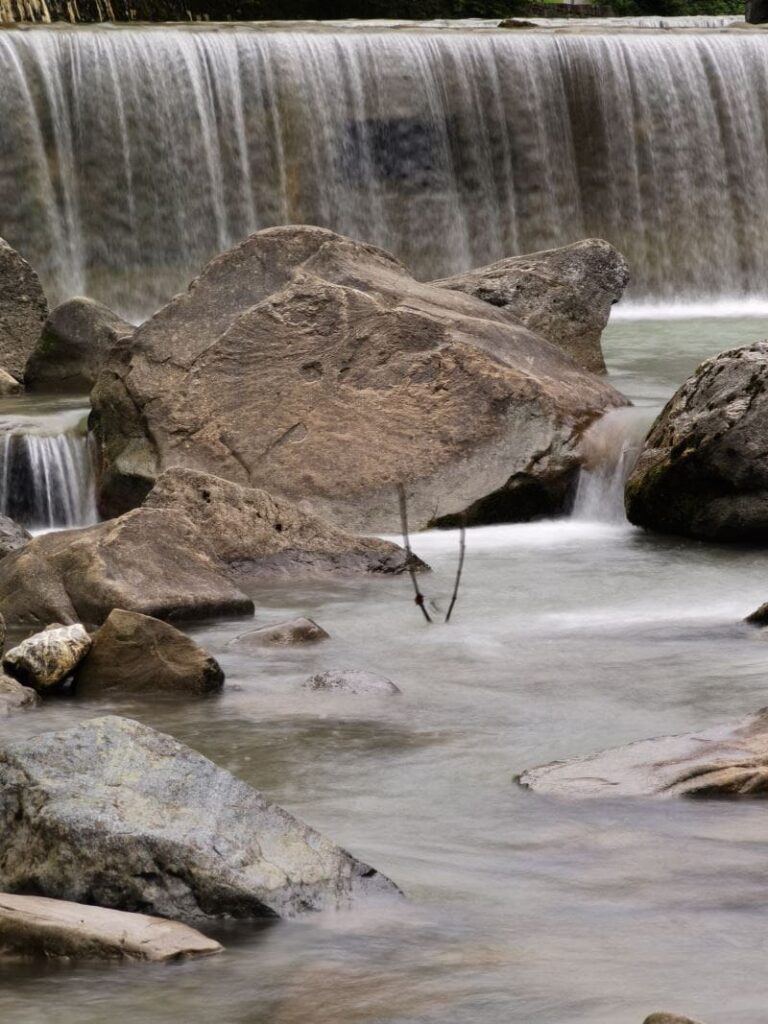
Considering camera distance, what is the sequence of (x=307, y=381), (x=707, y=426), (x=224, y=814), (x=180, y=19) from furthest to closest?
(x=180, y=19), (x=307, y=381), (x=707, y=426), (x=224, y=814)

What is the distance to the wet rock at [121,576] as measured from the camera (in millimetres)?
8195

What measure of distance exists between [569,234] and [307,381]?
1034 centimetres

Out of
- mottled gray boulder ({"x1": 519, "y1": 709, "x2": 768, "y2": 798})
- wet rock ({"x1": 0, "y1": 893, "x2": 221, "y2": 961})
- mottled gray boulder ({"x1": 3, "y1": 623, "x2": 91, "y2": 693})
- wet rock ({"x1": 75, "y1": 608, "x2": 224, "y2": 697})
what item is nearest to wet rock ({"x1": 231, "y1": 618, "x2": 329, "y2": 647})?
wet rock ({"x1": 75, "y1": 608, "x2": 224, "y2": 697})

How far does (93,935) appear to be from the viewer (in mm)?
4207

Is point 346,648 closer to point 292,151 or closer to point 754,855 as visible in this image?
point 754,855

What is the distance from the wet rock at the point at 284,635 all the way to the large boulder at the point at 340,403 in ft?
8.42

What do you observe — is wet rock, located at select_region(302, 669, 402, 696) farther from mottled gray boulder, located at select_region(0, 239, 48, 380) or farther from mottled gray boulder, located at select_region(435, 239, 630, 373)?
mottled gray boulder, located at select_region(0, 239, 48, 380)

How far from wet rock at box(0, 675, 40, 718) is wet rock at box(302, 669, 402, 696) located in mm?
948

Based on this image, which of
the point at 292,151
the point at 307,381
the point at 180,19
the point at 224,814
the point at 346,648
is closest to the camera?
the point at 224,814

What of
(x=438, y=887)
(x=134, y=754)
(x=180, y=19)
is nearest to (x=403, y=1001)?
(x=438, y=887)

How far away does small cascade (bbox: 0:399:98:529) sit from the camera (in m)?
11.4

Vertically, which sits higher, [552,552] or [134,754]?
[134,754]

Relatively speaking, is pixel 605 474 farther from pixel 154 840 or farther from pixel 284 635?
pixel 154 840

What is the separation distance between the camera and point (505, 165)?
67.3ft
